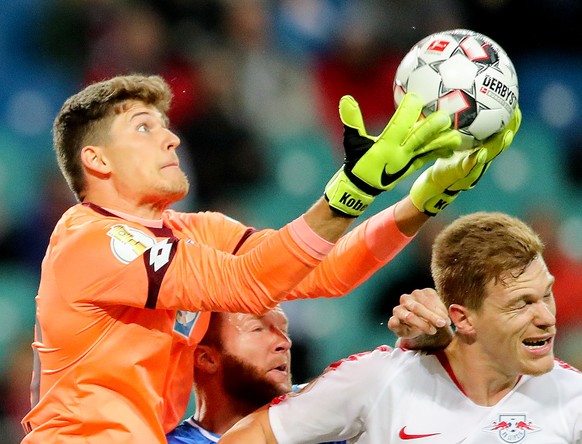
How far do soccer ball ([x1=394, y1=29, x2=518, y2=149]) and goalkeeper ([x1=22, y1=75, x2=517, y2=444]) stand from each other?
4.8 inches

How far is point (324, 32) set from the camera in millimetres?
6387

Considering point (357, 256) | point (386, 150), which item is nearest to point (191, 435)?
point (357, 256)

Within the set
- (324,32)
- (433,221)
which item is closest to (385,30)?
(324,32)

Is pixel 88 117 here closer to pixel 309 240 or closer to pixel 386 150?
pixel 309 240

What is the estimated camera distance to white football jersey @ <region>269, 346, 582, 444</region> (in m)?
3.10

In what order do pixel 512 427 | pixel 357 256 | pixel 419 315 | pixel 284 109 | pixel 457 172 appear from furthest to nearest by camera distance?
pixel 284 109 < pixel 357 256 < pixel 457 172 < pixel 512 427 < pixel 419 315

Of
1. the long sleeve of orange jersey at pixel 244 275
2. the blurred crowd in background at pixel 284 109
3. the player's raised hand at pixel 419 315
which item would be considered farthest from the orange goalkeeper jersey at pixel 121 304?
the blurred crowd in background at pixel 284 109

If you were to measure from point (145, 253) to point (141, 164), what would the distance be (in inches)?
17.4

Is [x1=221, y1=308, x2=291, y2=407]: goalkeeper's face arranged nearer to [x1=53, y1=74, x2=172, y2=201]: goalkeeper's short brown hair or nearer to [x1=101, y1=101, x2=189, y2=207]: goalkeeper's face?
[x1=101, y1=101, x2=189, y2=207]: goalkeeper's face

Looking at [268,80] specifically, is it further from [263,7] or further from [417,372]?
[417,372]

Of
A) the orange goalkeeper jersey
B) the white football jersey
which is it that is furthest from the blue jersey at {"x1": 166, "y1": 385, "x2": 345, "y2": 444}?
the white football jersey

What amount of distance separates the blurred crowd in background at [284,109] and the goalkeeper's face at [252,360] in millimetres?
1848

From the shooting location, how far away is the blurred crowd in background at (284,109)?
229 inches

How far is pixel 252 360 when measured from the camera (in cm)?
380
